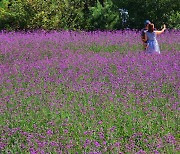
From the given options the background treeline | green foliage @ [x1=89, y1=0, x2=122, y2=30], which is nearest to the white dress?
the background treeline

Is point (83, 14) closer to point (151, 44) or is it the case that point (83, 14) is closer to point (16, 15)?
point (16, 15)

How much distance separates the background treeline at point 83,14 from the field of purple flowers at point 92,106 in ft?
25.1

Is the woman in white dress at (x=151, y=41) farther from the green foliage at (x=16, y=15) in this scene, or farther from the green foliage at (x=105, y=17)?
the green foliage at (x=16, y=15)

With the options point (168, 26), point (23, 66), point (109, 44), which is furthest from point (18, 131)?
point (168, 26)

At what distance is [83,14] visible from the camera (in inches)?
708

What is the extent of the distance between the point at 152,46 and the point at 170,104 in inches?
178

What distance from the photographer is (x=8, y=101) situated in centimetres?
613

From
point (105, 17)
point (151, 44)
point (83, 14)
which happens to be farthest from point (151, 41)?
point (83, 14)

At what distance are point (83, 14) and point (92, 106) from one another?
12.4 metres

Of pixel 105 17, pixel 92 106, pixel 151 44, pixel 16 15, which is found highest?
pixel 92 106

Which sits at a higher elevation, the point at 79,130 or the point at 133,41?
the point at 79,130

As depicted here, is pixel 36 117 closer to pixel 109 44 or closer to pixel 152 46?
pixel 152 46

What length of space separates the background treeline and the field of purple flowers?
7.66 m

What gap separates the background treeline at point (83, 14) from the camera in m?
16.8
